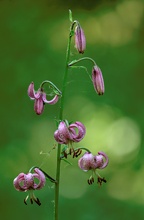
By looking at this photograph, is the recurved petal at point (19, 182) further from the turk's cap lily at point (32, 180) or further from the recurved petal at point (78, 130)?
the recurved petal at point (78, 130)

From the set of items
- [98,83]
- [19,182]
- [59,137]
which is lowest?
[19,182]

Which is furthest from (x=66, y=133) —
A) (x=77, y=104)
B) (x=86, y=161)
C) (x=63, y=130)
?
(x=77, y=104)

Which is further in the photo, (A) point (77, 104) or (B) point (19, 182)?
(A) point (77, 104)

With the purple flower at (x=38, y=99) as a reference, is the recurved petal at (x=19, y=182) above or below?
below

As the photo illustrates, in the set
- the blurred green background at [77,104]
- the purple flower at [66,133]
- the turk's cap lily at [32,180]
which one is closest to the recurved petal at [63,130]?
the purple flower at [66,133]

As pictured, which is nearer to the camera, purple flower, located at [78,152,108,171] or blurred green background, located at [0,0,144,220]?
purple flower, located at [78,152,108,171]

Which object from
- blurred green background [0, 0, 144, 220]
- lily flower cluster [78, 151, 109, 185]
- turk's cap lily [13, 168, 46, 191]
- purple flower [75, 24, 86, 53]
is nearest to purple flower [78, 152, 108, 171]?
lily flower cluster [78, 151, 109, 185]

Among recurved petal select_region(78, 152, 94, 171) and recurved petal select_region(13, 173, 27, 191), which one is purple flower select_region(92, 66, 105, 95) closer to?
recurved petal select_region(78, 152, 94, 171)

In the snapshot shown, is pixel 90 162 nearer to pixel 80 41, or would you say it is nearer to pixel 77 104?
pixel 80 41

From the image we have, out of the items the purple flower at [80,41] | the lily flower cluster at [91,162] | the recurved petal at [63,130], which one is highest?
the purple flower at [80,41]
